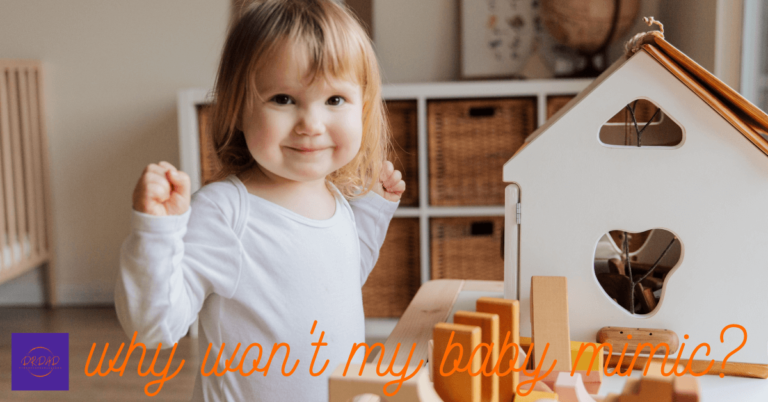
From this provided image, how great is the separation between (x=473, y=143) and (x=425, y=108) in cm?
20

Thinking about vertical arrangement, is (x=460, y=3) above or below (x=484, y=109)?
above

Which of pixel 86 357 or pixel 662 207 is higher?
pixel 662 207

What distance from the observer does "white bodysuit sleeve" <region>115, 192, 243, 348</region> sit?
0.46 meters

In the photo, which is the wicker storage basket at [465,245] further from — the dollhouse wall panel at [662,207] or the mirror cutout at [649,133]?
the dollhouse wall panel at [662,207]

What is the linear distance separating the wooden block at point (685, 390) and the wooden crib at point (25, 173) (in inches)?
95.5

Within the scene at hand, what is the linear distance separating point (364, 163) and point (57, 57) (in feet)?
7.60

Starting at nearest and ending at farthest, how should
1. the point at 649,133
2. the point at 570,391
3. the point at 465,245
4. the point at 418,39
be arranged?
the point at 570,391
the point at 649,133
the point at 465,245
the point at 418,39

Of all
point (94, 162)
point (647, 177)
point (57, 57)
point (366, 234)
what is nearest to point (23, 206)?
point (94, 162)

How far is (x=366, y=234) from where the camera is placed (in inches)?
29.8

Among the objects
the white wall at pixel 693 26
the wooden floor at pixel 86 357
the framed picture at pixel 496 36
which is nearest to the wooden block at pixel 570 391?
the wooden floor at pixel 86 357

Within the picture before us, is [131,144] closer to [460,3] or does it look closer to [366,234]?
[460,3]


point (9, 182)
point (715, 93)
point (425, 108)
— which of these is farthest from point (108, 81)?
point (715, 93)

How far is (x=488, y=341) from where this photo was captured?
1.22 feet

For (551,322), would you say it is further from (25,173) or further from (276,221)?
(25,173)
